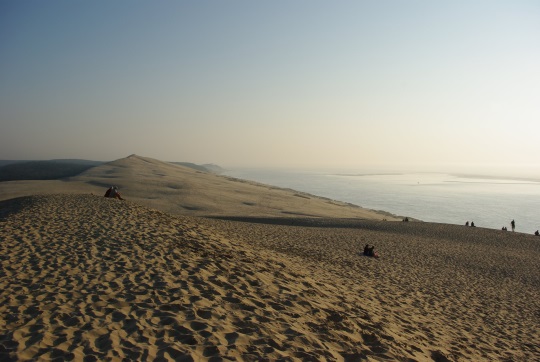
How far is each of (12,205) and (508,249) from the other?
31106 mm

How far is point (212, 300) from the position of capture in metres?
7.13

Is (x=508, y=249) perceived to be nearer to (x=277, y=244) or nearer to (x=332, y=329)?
(x=277, y=244)

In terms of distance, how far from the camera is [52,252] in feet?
32.1

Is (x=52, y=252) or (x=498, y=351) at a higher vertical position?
(x=52, y=252)

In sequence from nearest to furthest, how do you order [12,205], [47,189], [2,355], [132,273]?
[2,355], [132,273], [12,205], [47,189]

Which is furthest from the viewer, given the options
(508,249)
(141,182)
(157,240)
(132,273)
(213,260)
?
(141,182)

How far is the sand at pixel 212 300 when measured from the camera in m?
5.63

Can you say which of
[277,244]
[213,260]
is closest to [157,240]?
[213,260]

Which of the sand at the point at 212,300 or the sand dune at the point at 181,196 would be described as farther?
the sand dune at the point at 181,196

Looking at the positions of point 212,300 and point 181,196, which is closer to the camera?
point 212,300

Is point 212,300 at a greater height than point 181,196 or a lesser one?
greater

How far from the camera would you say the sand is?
563 cm

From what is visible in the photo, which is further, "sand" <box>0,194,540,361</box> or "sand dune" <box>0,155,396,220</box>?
"sand dune" <box>0,155,396,220</box>

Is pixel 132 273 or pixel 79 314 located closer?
pixel 79 314
